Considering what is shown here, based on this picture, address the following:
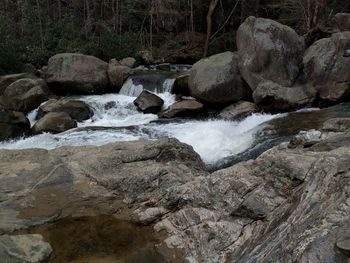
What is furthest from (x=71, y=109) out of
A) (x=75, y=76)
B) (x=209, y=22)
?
(x=209, y=22)

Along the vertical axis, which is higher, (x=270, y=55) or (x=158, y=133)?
(x=270, y=55)

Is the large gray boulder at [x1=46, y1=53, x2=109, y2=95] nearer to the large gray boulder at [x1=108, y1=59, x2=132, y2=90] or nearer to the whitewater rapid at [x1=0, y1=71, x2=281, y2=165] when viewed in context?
the large gray boulder at [x1=108, y1=59, x2=132, y2=90]

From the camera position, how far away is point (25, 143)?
10.8 metres

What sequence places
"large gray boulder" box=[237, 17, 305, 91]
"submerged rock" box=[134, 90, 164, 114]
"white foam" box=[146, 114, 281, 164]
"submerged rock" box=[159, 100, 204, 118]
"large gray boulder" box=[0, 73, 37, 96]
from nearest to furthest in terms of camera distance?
1. "white foam" box=[146, 114, 281, 164]
2. "submerged rock" box=[159, 100, 204, 118]
3. "large gray boulder" box=[237, 17, 305, 91]
4. "submerged rock" box=[134, 90, 164, 114]
5. "large gray boulder" box=[0, 73, 37, 96]

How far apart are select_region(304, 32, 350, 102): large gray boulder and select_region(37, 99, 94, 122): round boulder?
6362mm

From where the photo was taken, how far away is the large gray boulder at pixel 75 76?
14906mm

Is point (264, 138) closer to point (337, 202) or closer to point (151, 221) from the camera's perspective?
point (151, 221)

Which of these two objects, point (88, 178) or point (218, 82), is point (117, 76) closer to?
point (218, 82)

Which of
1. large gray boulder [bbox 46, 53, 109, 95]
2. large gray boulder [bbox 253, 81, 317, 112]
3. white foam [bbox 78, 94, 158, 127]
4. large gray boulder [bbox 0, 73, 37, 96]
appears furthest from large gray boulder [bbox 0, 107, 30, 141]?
large gray boulder [bbox 253, 81, 317, 112]

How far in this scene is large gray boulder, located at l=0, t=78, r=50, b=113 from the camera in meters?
13.6

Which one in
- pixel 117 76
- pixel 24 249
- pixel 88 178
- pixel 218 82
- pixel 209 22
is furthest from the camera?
pixel 209 22

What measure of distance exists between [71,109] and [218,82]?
4259 millimetres

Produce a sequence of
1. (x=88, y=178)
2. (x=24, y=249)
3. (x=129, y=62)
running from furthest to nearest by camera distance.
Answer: (x=129, y=62) → (x=88, y=178) → (x=24, y=249)

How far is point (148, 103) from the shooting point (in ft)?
43.8
